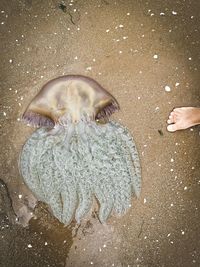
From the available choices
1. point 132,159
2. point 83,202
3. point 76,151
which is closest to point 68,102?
point 76,151

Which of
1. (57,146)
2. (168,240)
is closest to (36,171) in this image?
(57,146)

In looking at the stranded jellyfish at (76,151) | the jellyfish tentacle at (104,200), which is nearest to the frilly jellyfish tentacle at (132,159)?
the stranded jellyfish at (76,151)

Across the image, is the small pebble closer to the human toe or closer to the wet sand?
the wet sand

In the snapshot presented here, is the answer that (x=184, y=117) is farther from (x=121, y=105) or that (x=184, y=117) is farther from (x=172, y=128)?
(x=121, y=105)

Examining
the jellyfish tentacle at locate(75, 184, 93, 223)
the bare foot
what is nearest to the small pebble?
the bare foot

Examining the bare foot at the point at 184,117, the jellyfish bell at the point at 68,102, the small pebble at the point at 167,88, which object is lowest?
the bare foot at the point at 184,117

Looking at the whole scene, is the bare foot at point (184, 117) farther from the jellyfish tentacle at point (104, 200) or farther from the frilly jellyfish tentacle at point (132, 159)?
the jellyfish tentacle at point (104, 200)

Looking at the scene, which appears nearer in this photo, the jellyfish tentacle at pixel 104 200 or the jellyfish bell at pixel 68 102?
the jellyfish bell at pixel 68 102
